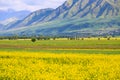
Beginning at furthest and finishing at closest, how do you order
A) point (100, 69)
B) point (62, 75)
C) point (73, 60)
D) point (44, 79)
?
point (73, 60) < point (100, 69) < point (62, 75) < point (44, 79)

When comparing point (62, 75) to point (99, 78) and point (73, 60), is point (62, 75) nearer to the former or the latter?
point (99, 78)

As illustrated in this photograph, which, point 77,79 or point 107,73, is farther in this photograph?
point 107,73

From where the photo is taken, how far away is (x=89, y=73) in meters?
27.9

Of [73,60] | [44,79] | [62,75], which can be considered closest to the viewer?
[44,79]

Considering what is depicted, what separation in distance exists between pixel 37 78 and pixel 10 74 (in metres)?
3.60

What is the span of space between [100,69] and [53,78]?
7263 mm

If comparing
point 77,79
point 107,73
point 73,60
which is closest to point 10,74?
point 77,79

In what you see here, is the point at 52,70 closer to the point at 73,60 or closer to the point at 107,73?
the point at 107,73

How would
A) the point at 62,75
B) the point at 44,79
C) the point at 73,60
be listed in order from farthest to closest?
the point at 73,60 < the point at 62,75 < the point at 44,79

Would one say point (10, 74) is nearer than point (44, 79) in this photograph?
No

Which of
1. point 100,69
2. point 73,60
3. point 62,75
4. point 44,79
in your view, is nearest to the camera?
point 44,79

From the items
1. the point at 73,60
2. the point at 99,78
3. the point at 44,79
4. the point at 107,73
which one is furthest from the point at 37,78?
the point at 73,60

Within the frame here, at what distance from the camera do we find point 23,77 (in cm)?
2509

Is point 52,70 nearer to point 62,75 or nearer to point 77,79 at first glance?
point 62,75
